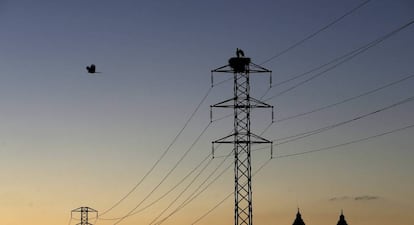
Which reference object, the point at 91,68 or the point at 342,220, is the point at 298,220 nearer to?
the point at 342,220

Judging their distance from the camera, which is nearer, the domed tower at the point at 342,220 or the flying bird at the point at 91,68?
the flying bird at the point at 91,68

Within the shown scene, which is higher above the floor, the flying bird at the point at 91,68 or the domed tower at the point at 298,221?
the flying bird at the point at 91,68

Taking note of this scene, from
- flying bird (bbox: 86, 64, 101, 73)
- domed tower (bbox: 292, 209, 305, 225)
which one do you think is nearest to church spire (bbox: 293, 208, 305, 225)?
domed tower (bbox: 292, 209, 305, 225)

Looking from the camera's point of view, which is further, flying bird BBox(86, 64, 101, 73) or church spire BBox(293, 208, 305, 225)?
church spire BBox(293, 208, 305, 225)

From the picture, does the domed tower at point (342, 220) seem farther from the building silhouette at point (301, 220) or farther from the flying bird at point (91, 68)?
the flying bird at point (91, 68)

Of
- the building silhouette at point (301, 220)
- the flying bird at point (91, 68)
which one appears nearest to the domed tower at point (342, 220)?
the building silhouette at point (301, 220)

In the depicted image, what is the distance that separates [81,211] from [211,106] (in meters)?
77.7

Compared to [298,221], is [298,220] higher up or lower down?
higher up

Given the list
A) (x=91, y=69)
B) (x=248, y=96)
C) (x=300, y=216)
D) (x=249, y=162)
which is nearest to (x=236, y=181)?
(x=249, y=162)

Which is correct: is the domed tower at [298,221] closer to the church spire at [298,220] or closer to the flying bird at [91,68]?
the church spire at [298,220]

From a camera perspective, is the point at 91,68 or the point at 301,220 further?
the point at 301,220

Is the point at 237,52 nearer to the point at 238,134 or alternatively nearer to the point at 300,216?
the point at 238,134

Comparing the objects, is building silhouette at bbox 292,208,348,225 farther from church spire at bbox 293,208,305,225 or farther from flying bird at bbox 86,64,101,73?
flying bird at bbox 86,64,101,73

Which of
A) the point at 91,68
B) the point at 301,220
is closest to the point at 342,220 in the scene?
the point at 301,220
